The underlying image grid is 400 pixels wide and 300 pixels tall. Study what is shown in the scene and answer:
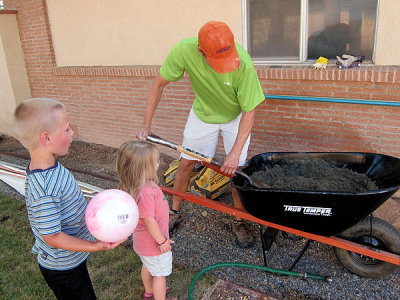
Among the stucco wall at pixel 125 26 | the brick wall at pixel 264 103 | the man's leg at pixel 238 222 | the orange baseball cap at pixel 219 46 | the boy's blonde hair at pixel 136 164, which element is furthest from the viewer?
the stucco wall at pixel 125 26

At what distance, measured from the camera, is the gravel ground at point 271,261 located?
2646 mm

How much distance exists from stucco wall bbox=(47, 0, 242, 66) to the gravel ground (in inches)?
94.6

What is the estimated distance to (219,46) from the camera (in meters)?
2.39

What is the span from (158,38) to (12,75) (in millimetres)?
3554

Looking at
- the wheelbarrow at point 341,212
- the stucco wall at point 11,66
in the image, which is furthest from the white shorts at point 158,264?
the stucco wall at point 11,66

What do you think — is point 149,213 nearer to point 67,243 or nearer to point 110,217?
point 110,217

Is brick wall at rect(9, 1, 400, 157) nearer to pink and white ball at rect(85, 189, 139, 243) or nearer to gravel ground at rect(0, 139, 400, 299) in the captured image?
gravel ground at rect(0, 139, 400, 299)

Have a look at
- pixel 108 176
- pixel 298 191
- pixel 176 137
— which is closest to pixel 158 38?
pixel 176 137

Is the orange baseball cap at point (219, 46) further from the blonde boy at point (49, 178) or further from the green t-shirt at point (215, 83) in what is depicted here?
the blonde boy at point (49, 178)

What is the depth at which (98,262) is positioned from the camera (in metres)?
3.11

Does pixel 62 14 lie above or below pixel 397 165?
above

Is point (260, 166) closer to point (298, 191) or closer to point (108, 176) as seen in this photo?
point (298, 191)

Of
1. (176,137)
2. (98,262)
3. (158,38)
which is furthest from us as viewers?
(176,137)

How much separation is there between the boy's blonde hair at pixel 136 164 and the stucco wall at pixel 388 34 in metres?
2.84
